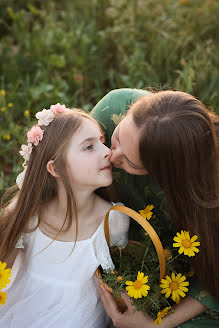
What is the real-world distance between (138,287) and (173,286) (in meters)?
0.16

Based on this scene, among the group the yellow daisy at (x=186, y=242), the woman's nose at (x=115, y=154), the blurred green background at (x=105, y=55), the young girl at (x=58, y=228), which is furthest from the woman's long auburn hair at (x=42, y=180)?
the blurred green background at (x=105, y=55)

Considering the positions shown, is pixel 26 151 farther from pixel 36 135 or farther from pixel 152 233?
pixel 152 233

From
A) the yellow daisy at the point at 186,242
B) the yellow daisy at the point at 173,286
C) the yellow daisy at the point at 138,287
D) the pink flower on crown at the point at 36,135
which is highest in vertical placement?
the pink flower on crown at the point at 36,135

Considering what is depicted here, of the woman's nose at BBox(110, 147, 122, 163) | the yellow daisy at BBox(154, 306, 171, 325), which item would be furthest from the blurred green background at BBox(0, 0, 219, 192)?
the yellow daisy at BBox(154, 306, 171, 325)

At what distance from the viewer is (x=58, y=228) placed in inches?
70.3

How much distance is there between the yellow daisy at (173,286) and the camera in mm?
1550

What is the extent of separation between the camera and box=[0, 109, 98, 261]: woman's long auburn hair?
1678 mm

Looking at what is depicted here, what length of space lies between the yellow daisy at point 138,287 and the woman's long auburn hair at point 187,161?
0.27 metres

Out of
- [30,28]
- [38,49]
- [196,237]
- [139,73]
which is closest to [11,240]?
[196,237]

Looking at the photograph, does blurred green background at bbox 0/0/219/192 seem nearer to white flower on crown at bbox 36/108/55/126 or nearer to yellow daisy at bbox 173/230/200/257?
white flower on crown at bbox 36/108/55/126

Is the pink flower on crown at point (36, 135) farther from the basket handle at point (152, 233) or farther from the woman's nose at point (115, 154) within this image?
the basket handle at point (152, 233)

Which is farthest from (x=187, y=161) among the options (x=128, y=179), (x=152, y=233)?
(x=128, y=179)

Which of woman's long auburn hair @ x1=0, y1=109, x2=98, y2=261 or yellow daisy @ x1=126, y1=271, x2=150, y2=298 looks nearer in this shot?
yellow daisy @ x1=126, y1=271, x2=150, y2=298

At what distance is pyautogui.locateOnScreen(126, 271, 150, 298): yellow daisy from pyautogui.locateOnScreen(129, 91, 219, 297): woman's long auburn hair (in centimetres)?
27
